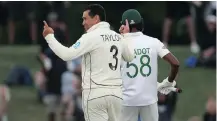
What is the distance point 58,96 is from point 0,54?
197 inches

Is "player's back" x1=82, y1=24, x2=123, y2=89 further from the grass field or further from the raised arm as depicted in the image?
the grass field

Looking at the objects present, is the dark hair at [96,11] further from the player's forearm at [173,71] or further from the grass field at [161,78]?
the grass field at [161,78]

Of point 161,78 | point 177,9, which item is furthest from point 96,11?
point 177,9

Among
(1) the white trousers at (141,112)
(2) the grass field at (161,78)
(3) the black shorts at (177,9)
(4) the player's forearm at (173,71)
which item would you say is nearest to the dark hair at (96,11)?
(4) the player's forearm at (173,71)

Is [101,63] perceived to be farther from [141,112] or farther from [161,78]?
[161,78]

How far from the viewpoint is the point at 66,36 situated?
18.5 meters

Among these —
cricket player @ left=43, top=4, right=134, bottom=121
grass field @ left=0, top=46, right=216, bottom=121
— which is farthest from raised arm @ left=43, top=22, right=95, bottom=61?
grass field @ left=0, top=46, right=216, bottom=121

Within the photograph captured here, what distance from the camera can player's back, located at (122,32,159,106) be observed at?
10625mm

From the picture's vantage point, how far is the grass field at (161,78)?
1742 centimetres

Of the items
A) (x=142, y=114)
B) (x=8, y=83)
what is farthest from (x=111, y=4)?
(x=142, y=114)

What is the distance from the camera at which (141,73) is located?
420 inches

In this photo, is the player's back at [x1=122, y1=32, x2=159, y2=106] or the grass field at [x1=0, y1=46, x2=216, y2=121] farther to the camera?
the grass field at [x1=0, y1=46, x2=216, y2=121]

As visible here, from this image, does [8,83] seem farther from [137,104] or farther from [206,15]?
[137,104]

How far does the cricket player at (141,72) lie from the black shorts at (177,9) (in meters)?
8.88
